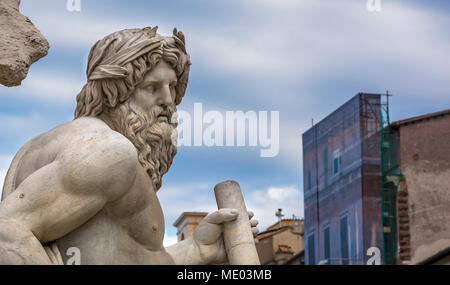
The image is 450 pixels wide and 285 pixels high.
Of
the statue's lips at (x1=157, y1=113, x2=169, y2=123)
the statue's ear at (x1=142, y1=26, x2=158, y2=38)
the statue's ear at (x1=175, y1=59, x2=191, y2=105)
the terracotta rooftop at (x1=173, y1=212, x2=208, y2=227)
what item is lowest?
the terracotta rooftop at (x1=173, y1=212, x2=208, y2=227)

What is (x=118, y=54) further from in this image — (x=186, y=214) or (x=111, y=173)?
(x=186, y=214)

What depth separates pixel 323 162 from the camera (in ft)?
134

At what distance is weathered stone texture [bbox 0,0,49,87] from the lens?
646 centimetres

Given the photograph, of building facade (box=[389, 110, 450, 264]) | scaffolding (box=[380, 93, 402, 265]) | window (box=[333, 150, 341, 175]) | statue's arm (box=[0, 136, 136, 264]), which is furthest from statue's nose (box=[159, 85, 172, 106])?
window (box=[333, 150, 341, 175])

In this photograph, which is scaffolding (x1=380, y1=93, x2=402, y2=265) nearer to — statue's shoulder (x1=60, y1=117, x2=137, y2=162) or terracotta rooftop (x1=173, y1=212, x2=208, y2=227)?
terracotta rooftop (x1=173, y1=212, x2=208, y2=227)

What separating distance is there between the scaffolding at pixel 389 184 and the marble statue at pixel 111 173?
27644mm

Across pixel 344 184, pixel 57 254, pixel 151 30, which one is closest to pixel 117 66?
pixel 151 30

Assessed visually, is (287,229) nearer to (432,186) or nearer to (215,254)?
(432,186)

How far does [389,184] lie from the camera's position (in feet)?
117

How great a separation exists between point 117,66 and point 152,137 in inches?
19.6

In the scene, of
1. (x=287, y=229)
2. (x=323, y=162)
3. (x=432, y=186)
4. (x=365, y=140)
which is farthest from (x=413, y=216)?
(x=287, y=229)

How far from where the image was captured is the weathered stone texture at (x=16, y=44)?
6.46 metres

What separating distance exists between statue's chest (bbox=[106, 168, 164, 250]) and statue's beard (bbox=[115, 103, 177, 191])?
13 cm
